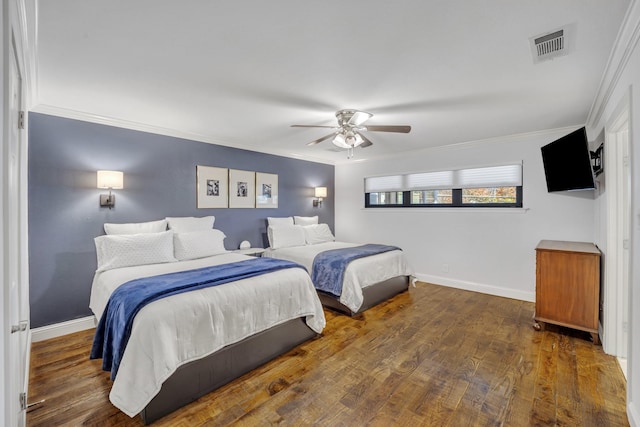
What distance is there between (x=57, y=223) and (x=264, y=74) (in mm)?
2772

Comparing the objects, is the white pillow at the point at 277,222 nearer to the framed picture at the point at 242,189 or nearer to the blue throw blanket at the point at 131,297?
the framed picture at the point at 242,189

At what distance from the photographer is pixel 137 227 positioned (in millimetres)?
3445

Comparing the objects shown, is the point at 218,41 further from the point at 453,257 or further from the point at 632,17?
the point at 453,257

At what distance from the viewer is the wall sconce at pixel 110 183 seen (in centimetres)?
319

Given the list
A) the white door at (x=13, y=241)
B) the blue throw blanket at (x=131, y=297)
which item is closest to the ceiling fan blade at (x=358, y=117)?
the blue throw blanket at (x=131, y=297)

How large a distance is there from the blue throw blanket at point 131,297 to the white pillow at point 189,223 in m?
1.34

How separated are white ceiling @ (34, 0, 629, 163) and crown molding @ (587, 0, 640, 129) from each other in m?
0.04

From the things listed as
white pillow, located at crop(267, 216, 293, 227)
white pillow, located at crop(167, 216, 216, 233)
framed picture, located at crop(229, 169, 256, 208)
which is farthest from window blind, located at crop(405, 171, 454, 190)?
white pillow, located at crop(167, 216, 216, 233)

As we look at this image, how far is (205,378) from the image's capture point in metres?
2.09

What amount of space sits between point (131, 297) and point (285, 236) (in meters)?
2.88

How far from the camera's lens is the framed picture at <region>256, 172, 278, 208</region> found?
500 cm

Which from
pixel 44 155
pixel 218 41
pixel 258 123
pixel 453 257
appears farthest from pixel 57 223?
pixel 453 257

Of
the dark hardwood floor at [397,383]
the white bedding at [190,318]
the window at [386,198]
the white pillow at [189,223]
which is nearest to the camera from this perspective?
the white bedding at [190,318]

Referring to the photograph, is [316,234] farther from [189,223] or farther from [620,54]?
[620,54]
